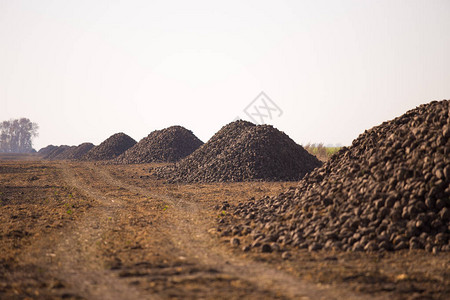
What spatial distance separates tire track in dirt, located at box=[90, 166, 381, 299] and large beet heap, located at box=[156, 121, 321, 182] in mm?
13547

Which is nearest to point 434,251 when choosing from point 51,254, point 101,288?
point 101,288

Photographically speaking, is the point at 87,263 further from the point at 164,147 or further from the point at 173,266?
the point at 164,147

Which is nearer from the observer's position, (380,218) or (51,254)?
(51,254)

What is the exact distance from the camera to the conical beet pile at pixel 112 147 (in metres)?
63.2

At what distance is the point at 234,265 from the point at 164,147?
41.8 meters

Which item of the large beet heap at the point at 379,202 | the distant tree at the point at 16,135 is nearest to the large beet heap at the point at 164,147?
the large beet heap at the point at 379,202

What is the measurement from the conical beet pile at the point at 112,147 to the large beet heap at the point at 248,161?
1241 inches

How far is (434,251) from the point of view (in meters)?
9.16

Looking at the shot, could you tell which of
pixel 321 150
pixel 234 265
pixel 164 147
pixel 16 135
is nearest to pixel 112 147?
pixel 164 147

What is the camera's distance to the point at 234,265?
8.69m

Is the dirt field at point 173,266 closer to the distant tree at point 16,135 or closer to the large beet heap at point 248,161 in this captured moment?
the large beet heap at point 248,161

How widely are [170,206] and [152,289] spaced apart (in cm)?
1096

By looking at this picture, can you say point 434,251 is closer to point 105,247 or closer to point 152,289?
point 152,289

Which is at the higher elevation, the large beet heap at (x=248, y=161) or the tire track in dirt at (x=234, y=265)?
the large beet heap at (x=248, y=161)
